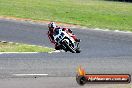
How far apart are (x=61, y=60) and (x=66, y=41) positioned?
12.5 meters

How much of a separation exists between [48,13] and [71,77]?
25.3 m

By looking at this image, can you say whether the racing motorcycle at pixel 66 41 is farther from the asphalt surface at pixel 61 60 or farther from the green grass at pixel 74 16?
Result: the green grass at pixel 74 16

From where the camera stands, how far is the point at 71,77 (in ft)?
54.5

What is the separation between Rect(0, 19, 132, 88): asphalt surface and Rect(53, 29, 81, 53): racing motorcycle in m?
7.68

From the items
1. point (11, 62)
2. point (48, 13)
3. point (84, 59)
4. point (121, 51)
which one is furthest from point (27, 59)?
point (48, 13)

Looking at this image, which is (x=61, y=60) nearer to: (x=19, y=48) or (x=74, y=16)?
(x=19, y=48)

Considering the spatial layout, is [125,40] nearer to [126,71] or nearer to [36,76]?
[126,71]

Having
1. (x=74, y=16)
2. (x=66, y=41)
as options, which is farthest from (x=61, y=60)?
(x=74, y=16)

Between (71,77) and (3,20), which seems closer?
(71,77)

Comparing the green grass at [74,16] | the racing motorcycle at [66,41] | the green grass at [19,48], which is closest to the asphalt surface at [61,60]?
the green grass at [19,48]

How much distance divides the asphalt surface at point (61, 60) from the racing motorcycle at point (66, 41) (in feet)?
25.2

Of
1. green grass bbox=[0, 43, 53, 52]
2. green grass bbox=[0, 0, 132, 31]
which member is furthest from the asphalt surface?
green grass bbox=[0, 0, 132, 31]

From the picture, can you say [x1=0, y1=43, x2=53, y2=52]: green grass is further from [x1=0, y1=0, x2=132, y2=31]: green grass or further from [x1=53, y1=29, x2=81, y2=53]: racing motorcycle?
[x1=53, y1=29, x2=81, y2=53]: racing motorcycle

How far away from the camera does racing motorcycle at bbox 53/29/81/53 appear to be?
7188 millimetres
